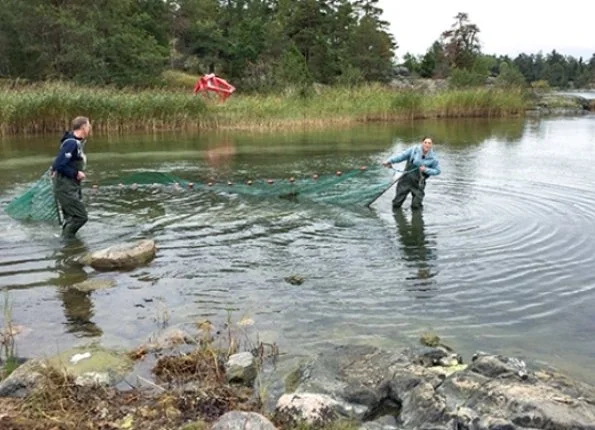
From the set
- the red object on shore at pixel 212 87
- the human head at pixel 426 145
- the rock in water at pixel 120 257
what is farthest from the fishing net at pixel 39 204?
the red object on shore at pixel 212 87

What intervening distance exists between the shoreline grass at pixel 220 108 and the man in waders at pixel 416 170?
788 inches

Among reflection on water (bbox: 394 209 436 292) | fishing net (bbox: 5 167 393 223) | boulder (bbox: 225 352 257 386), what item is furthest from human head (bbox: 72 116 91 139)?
reflection on water (bbox: 394 209 436 292)

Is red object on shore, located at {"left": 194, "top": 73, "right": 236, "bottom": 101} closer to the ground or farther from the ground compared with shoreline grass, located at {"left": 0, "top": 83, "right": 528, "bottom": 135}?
farther from the ground

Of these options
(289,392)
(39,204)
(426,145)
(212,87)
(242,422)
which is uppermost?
(212,87)

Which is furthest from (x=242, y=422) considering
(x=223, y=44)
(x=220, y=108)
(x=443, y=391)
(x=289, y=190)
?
(x=223, y=44)

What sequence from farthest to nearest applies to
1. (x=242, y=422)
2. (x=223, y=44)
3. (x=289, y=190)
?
(x=223, y=44), (x=289, y=190), (x=242, y=422)

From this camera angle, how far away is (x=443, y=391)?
208 inches

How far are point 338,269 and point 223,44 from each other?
55316mm

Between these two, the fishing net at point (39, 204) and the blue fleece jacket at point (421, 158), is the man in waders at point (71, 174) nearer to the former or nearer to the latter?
the fishing net at point (39, 204)

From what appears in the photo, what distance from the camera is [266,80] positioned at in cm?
5372

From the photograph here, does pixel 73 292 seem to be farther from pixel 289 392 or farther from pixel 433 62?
pixel 433 62

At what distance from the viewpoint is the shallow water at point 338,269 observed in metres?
7.20

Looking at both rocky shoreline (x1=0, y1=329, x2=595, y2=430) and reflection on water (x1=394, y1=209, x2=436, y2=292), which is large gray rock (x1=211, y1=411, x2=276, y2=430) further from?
reflection on water (x1=394, y1=209, x2=436, y2=292)

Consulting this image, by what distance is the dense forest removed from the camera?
1745 inches
